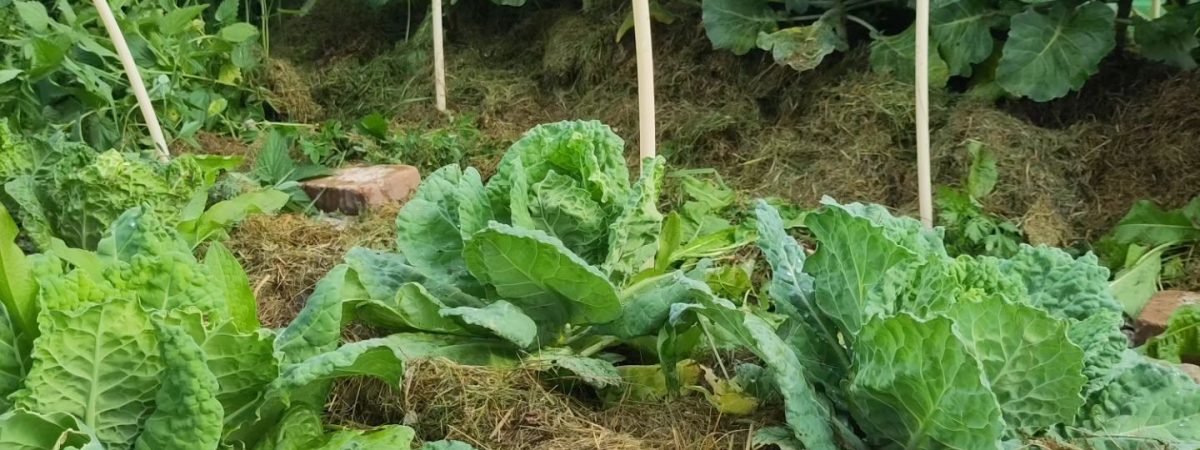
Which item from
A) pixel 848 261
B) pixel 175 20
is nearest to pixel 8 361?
pixel 848 261

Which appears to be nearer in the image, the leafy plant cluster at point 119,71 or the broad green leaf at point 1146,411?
the broad green leaf at point 1146,411

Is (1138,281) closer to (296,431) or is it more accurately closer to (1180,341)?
(1180,341)

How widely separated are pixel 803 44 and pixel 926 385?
2450mm

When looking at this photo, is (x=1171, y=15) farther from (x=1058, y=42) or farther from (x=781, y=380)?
(x=781, y=380)

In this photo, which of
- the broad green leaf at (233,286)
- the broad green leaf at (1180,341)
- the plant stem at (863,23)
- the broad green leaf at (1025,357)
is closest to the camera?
the broad green leaf at (1025,357)

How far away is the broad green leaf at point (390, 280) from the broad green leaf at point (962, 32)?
234 centimetres

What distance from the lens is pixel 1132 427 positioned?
1.58 metres

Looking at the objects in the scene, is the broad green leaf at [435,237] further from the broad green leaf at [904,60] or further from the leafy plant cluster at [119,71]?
the broad green leaf at [904,60]

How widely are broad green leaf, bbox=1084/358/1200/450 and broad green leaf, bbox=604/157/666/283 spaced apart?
825 mm

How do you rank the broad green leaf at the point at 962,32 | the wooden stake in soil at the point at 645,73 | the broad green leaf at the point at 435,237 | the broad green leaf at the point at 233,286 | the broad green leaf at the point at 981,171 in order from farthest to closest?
the broad green leaf at the point at 962,32 < the broad green leaf at the point at 981,171 < the wooden stake in soil at the point at 645,73 < the broad green leaf at the point at 435,237 < the broad green leaf at the point at 233,286

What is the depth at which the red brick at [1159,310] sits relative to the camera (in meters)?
2.53

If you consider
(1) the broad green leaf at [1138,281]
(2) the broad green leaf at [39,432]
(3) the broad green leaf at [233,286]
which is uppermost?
(3) the broad green leaf at [233,286]

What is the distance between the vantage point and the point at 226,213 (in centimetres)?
272

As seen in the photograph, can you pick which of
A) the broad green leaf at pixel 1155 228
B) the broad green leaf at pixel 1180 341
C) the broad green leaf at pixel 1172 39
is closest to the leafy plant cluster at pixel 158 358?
the broad green leaf at pixel 1180 341
